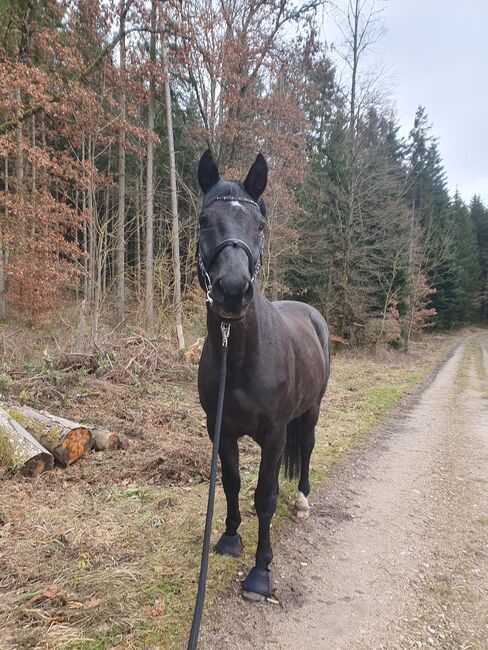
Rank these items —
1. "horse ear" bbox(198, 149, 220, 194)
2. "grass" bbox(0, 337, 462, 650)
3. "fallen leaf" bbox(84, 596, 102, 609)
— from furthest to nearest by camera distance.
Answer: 1. "horse ear" bbox(198, 149, 220, 194)
2. "fallen leaf" bbox(84, 596, 102, 609)
3. "grass" bbox(0, 337, 462, 650)

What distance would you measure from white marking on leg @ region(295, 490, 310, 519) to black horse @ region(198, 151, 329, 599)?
2.58ft

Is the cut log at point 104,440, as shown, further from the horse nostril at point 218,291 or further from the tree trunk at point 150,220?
the tree trunk at point 150,220

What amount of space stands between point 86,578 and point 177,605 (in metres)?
0.59

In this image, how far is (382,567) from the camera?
2820mm

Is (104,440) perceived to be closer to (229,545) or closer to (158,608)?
(229,545)

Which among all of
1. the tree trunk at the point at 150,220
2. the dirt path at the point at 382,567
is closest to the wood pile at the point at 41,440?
the dirt path at the point at 382,567

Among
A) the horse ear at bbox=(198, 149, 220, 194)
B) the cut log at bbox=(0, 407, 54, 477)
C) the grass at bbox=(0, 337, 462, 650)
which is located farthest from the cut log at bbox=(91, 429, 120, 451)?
the horse ear at bbox=(198, 149, 220, 194)

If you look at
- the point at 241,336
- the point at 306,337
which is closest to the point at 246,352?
the point at 241,336

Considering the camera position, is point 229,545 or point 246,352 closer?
point 246,352

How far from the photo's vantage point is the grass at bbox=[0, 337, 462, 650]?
2.04 meters

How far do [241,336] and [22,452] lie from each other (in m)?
2.96

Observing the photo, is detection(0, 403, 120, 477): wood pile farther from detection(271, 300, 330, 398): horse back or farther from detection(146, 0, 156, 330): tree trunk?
detection(146, 0, 156, 330): tree trunk

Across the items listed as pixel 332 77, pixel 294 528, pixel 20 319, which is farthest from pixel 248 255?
pixel 332 77

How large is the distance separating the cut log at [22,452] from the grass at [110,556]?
15 cm
